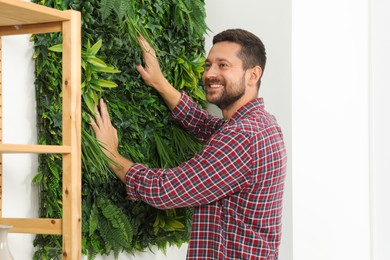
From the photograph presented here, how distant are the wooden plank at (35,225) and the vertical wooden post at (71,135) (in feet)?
0.09

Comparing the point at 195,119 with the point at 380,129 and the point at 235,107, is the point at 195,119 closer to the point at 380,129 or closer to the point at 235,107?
the point at 235,107

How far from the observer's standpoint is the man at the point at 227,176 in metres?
2.36

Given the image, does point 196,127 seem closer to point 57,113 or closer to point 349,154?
A: point 57,113

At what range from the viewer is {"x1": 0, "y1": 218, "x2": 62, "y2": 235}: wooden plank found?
1935mm

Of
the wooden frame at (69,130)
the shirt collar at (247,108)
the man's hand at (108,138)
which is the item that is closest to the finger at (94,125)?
the man's hand at (108,138)

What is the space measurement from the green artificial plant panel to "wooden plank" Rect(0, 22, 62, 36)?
158 millimetres

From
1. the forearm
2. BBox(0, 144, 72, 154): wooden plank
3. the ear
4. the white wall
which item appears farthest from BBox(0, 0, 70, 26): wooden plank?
the white wall

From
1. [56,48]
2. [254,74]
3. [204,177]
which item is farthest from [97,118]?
[254,74]

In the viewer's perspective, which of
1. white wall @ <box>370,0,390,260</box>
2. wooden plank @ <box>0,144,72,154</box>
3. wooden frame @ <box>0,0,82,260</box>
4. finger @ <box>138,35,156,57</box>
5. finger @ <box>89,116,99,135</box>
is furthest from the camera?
white wall @ <box>370,0,390,260</box>

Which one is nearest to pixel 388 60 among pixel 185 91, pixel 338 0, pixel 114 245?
pixel 338 0

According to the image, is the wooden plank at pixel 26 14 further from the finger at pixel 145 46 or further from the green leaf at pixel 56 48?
the finger at pixel 145 46

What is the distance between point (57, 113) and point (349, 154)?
1535 millimetres

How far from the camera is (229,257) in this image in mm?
2393

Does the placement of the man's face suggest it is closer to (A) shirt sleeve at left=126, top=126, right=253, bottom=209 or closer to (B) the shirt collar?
(B) the shirt collar
